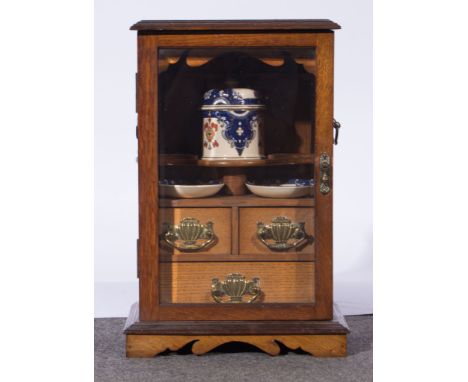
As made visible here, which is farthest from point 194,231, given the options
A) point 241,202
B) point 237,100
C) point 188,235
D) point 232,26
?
point 232,26

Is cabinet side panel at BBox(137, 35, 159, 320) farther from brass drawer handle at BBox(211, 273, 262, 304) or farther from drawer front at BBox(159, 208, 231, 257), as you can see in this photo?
brass drawer handle at BBox(211, 273, 262, 304)

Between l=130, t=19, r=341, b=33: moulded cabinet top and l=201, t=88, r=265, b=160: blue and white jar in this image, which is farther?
l=201, t=88, r=265, b=160: blue and white jar

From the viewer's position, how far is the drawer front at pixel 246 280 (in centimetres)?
266

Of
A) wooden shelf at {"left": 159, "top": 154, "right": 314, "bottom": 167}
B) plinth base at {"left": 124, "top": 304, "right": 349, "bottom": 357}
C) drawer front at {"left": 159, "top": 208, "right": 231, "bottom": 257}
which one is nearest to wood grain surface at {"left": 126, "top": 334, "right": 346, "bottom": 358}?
plinth base at {"left": 124, "top": 304, "right": 349, "bottom": 357}

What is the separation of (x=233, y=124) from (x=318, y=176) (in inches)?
9.9

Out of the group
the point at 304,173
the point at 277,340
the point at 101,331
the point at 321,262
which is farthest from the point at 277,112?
the point at 101,331

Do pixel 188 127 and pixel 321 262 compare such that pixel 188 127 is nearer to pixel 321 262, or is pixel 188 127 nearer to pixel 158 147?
pixel 158 147

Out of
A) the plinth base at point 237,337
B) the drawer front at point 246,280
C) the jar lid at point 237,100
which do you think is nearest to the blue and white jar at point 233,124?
the jar lid at point 237,100

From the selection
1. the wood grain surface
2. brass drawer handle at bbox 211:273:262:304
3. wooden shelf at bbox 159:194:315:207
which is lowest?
the wood grain surface

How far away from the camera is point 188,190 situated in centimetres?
266

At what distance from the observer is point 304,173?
8.72ft

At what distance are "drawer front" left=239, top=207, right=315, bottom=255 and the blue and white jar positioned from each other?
14cm

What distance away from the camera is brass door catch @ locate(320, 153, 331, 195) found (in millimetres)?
2623

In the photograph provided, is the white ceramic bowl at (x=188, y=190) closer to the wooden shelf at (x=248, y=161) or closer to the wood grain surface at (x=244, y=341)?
the wooden shelf at (x=248, y=161)
